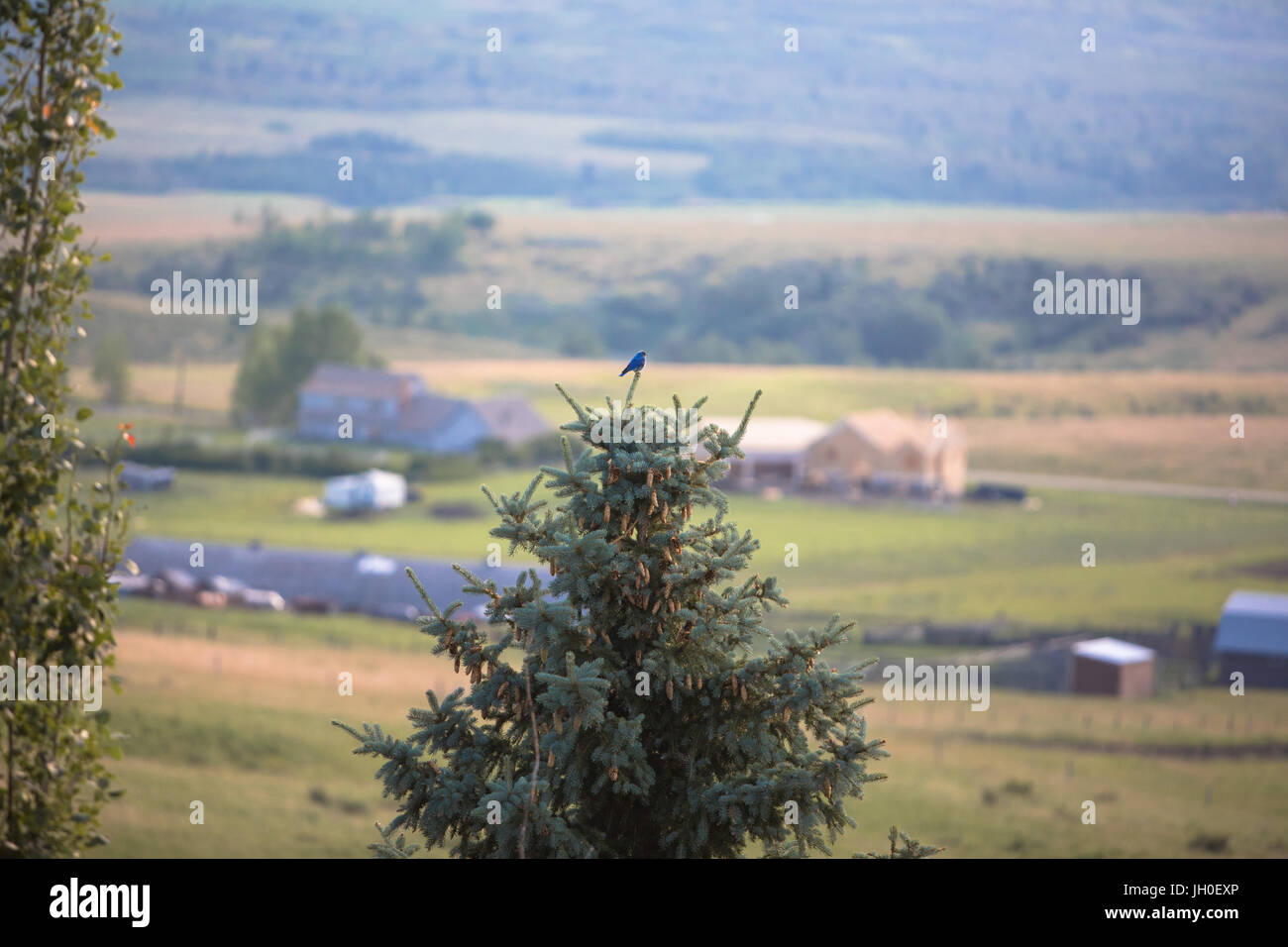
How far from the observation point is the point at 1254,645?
1820 inches

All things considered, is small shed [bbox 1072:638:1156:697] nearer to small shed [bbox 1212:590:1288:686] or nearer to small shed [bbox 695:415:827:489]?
small shed [bbox 1212:590:1288:686]

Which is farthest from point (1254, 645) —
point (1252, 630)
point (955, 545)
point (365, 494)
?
point (365, 494)

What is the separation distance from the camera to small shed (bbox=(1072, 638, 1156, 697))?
134ft

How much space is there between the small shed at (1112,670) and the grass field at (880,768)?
24.3 inches

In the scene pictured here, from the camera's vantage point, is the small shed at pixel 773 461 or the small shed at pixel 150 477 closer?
the small shed at pixel 773 461

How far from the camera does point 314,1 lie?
15712cm

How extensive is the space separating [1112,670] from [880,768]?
9.00m

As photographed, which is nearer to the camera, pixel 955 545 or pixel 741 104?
pixel 955 545

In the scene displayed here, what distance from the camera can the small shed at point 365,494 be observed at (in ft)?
213

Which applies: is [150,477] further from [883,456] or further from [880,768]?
[880,768]

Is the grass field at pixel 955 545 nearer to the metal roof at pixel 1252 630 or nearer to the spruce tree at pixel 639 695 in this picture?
the metal roof at pixel 1252 630

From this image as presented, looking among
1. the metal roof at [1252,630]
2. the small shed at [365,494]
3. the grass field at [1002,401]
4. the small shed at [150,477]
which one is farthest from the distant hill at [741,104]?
the metal roof at [1252,630]

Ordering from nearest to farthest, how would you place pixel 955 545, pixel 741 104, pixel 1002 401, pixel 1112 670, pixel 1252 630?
1. pixel 1112 670
2. pixel 1252 630
3. pixel 955 545
4. pixel 1002 401
5. pixel 741 104

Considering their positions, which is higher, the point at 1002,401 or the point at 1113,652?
the point at 1002,401
